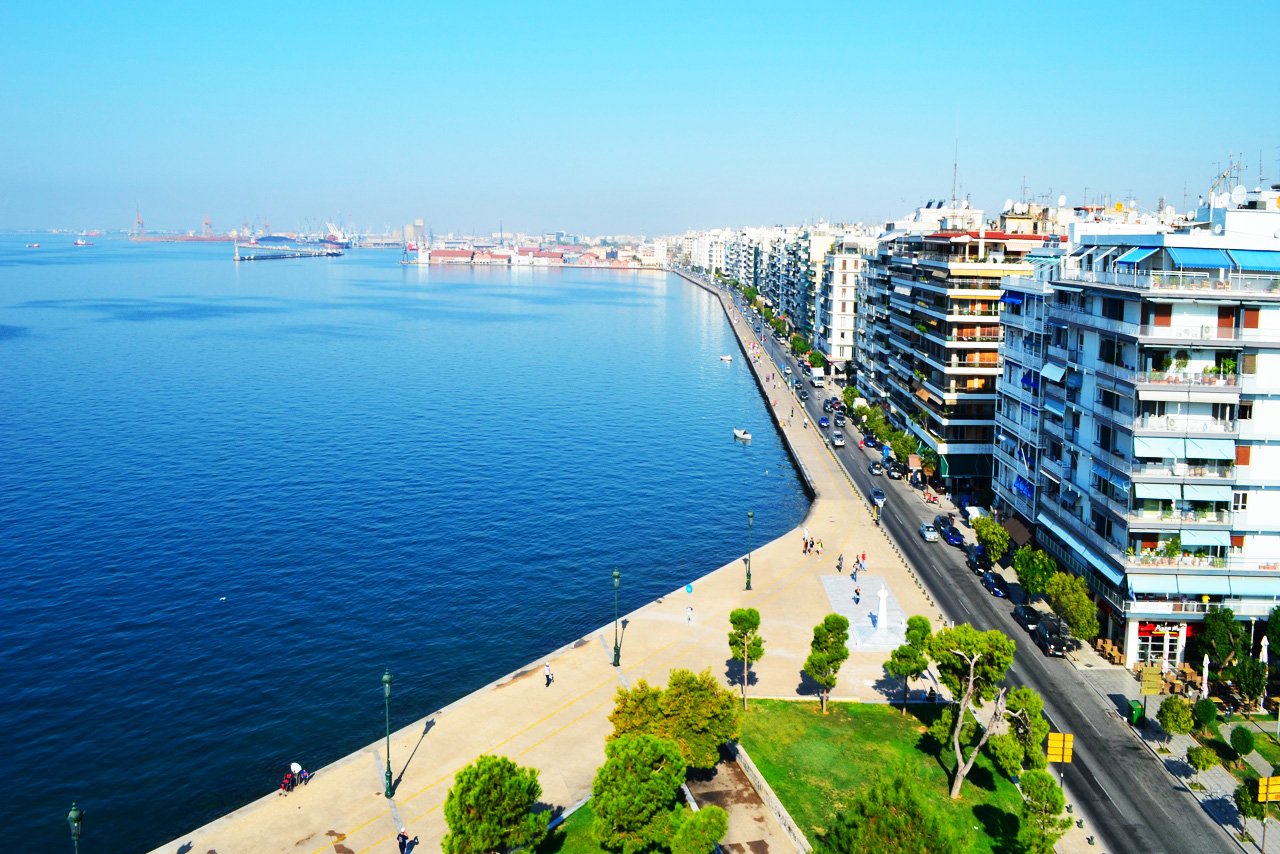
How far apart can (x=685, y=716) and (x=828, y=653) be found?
8944mm

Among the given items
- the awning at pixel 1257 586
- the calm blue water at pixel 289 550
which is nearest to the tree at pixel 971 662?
the awning at pixel 1257 586

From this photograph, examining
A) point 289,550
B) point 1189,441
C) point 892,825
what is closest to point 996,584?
point 1189,441

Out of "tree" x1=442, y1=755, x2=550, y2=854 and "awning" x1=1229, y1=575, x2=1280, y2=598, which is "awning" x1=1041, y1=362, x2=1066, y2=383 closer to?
"awning" x1=1229, y1=575, x2=1280, y2=598

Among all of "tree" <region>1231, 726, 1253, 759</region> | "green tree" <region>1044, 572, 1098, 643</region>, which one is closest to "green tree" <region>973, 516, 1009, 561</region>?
"green tree" <region>1044, 572, 1098, 643</region>

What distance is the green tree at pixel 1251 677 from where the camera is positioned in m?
40.9

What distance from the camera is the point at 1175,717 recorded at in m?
38.5

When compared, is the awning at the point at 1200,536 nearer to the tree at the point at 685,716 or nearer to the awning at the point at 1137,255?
the awning at the point at 1137,255

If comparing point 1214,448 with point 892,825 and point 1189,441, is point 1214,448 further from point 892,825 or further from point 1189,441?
point 892,825

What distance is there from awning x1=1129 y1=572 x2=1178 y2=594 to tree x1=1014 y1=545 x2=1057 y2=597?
429cm

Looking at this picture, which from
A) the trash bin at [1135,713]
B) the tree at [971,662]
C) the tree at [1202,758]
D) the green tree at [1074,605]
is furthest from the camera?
the green tree at [1074,605]

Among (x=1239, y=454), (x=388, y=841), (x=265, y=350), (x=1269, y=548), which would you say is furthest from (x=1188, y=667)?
(x=265, y=350)

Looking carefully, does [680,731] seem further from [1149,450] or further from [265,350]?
[265,350]

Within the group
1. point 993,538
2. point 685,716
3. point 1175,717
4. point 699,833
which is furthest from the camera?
point 993,538

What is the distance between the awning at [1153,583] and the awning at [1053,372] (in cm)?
1255
